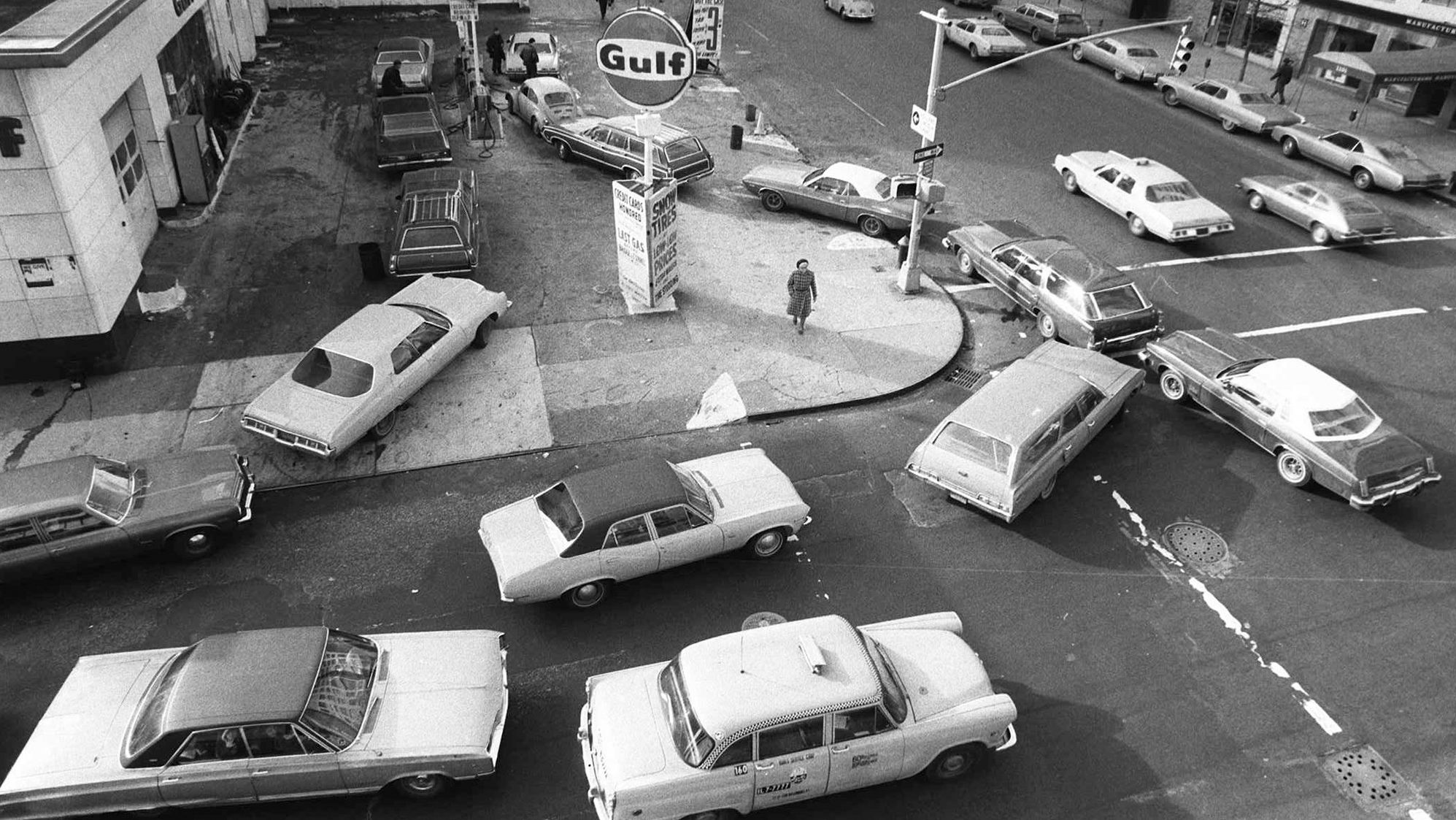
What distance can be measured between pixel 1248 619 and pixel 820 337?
848 cm

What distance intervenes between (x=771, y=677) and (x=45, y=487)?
932cm

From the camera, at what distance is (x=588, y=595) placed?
1138 cm

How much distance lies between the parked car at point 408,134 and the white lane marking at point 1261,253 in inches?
641

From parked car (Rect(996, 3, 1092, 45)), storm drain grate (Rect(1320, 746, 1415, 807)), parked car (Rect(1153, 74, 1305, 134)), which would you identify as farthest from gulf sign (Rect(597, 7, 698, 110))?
parked car (Rect(996, 3, 1092, 45))

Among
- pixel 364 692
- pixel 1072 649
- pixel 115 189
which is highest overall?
pixel 115 189

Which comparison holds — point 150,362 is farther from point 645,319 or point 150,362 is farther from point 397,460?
point 645,319

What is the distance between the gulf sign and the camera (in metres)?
16.8

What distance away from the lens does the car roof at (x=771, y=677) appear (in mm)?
8602

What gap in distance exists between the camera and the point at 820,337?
17.3 metres

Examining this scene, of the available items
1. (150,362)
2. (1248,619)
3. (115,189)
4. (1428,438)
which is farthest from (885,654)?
(115,189)

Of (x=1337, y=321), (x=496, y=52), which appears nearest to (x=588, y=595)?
(x=1337, y=321)

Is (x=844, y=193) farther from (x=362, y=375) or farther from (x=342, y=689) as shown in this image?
(x=342, y=689)

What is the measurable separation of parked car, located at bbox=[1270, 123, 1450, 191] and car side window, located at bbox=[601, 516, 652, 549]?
22963 millimetres

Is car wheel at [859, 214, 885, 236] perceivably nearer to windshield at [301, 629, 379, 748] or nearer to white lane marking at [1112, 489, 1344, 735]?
white lane marking at [1112, 489, 1344, 735]
